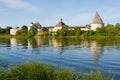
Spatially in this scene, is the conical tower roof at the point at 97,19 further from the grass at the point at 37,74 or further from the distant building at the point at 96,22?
the grass at the point at 37,74

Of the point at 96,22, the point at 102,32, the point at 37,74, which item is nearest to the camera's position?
the point at 37,74

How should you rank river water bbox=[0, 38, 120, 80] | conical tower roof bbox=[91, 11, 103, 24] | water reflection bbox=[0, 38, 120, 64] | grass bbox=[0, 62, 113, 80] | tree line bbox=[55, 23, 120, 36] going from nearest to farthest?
1. grass bbox=[0, 62, 113, 80]
2. river water bbox=[0, 38, 120, 80]
3. water reflection bbox=[0, 38, 120, 64]
4. tree line bbox=[55, 23, 120, 36]
5. conical tower roof bbox=[91, 11, 103, 24]

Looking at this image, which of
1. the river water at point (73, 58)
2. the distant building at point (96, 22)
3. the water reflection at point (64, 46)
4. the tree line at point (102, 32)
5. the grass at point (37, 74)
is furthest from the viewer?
the distant building at point (96, 22)

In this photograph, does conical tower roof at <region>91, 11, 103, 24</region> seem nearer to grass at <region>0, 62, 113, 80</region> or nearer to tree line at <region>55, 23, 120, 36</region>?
tree line at <region>55, 23, 120, 36</region>

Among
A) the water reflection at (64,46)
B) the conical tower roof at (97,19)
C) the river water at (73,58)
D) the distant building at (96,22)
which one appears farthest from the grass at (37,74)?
the conical tower roof at (97,19)

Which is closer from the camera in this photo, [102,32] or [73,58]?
[73,58]

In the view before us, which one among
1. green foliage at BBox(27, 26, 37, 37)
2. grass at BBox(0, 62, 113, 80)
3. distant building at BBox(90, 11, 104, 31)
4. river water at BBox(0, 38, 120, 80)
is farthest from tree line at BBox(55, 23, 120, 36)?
grass at BBox(0, 62, 113, 80)

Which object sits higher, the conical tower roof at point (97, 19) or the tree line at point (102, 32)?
the conical tower roof at point (97, 19)

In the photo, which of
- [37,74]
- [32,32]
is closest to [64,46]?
[37,74]

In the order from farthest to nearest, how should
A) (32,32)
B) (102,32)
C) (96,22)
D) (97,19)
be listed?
(32,32) → (97,19) → (96,22) → (102,32)

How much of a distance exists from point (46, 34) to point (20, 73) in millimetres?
136621

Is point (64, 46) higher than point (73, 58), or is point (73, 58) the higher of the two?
point (64, 46)

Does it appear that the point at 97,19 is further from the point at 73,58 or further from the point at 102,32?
the point at 73,58

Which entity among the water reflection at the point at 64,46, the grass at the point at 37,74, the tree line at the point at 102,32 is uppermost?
the tree line at the point at 102,32
